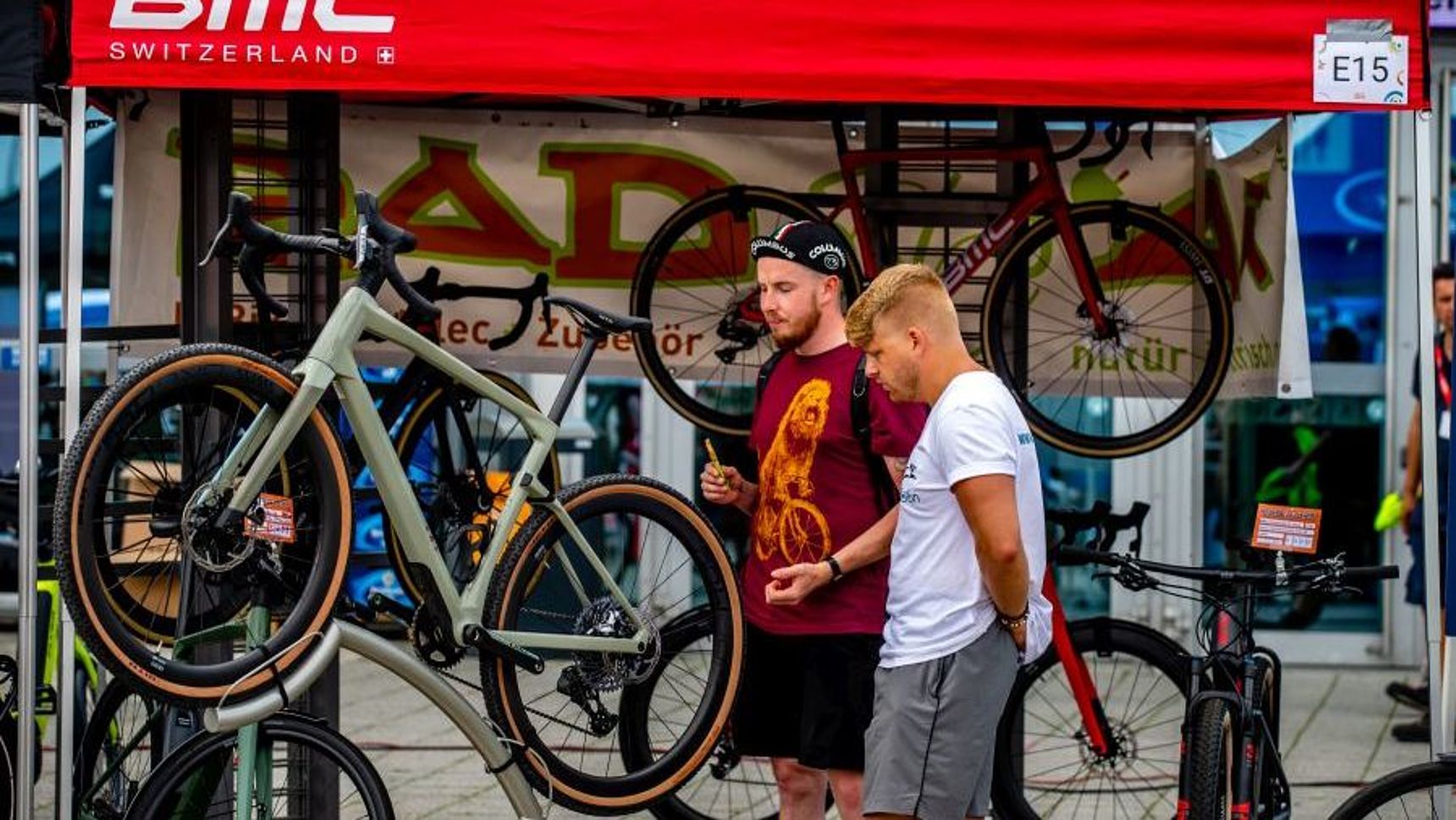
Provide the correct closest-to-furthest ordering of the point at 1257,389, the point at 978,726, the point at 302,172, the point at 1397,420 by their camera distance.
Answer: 1. the point at 978,726
2. the point at 302,172
3. the point at 1257,389
4. the point at 1397,420

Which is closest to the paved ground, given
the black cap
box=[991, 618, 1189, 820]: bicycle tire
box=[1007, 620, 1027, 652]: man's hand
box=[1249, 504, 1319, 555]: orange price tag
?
box=[991, 618, 1189, 820]: bicycle tire

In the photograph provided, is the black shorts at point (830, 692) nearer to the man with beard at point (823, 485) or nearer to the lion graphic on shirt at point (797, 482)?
the man with beard at point (823, 485)

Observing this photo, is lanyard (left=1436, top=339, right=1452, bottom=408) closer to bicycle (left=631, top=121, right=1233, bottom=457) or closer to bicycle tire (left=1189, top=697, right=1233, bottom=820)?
Answer: bicycle (left=631, top=121, right=1233, bottom=457)

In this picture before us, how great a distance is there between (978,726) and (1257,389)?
258 cm

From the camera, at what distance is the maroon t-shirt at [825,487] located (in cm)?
532

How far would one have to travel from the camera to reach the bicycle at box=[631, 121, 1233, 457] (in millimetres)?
6590

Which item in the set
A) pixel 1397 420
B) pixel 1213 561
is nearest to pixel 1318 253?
pixel 1397 420

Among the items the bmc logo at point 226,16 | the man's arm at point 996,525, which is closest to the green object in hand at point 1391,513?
the man's arm at point 996,525

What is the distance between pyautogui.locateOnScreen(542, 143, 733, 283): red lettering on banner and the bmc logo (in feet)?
6.64

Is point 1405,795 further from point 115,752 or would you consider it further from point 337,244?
point 115,752

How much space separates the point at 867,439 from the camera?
5.29 metres

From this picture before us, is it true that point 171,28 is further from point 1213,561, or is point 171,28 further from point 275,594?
point 1213,561

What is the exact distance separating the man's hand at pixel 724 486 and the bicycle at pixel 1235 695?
3.99 ft

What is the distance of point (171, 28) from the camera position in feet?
17.2
